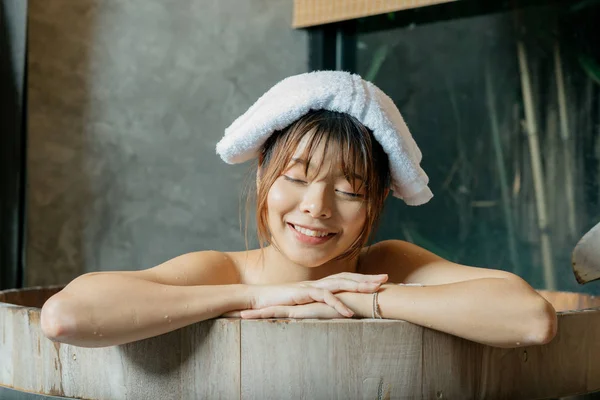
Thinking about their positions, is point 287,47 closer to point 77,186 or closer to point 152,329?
point 77,186

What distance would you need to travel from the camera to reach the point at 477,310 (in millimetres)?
1100

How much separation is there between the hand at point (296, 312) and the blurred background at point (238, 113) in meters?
1.42

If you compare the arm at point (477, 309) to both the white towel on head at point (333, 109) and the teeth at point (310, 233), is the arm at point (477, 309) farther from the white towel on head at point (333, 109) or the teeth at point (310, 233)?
the white towel on head at point (333, 109)

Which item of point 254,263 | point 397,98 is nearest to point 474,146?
point 397,98

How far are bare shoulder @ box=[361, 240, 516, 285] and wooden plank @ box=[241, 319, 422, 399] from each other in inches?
13.9

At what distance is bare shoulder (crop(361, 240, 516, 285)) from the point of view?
144 cm

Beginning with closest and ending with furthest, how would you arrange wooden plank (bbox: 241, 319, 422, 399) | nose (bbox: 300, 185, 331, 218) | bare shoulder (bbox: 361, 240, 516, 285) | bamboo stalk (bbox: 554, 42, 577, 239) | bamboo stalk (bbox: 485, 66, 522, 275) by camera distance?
wooden plank (bbox: 241, 319, 422, 399), nose (bbox: 300, 185, 331, 218), bare shoulder (bbox: 361, 240, 516, 285), bamboo stalk (bbox: 554, 42, 577, 239), bamboo stalk (bbox: 485, 66, 522, 275)

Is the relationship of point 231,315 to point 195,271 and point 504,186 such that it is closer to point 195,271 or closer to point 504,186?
point 195,271

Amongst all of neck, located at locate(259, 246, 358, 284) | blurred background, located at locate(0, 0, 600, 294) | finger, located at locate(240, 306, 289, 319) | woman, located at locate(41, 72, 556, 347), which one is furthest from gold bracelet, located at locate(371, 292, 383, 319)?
blurred background, located at locate(0, 0, 600, 294)

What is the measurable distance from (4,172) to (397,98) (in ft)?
4.49

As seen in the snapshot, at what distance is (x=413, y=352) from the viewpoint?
3.56 ft

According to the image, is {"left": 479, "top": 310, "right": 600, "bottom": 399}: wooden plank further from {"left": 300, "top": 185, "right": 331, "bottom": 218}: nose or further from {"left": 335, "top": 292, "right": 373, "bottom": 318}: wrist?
{"left": 300, "top": 185, "right": 331, "bottom": 218}: nose

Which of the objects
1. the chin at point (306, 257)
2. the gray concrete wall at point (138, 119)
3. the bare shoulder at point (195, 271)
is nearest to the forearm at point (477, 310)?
the chin at point (306, 257)

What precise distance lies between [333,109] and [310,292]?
0.37 metres
